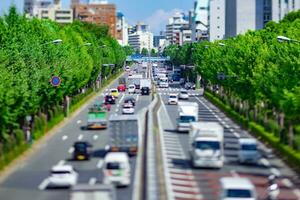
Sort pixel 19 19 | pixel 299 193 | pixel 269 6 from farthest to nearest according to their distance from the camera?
pixel 269 6
pixel 19 19
pixel 299 193

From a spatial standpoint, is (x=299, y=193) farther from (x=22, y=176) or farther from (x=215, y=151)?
(x=22, y=176)

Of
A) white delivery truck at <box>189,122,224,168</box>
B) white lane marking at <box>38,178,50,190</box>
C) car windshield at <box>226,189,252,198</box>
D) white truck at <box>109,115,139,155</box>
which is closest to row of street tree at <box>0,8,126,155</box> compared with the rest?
white truck at <box>109,115,139,155</box>

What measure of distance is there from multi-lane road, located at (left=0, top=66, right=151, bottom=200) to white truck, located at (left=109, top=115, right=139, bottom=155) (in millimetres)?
1120

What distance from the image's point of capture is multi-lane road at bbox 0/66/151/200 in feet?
134

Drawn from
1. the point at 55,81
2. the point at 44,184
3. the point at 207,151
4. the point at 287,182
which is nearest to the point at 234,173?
the point at 207,151

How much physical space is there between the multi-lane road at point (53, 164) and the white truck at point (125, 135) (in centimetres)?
112

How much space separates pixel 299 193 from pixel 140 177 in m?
8.54

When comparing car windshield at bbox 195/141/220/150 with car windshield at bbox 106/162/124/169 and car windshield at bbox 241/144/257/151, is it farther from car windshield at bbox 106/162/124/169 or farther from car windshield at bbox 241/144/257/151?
car windshield at bbox 106/162/124/169

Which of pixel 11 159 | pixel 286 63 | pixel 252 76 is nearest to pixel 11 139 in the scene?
pixel 11 159

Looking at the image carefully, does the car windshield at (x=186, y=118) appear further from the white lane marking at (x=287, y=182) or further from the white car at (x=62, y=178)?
the white car at (x=62, y=178)

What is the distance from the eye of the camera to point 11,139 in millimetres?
54562

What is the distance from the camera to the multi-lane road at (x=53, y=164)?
4078cm

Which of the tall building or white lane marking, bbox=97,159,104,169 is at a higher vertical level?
the tall building

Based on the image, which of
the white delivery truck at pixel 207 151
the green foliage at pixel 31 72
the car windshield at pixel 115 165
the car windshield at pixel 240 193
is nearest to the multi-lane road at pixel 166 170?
the white delivery truck at pixel 207 151
